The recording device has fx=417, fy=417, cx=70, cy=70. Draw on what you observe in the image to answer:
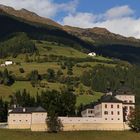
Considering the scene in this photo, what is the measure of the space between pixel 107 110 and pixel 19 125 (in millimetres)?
27977

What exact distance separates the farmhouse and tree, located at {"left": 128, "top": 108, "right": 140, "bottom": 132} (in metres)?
2.62

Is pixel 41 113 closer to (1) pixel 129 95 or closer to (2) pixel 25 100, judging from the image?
(2) pixel 25 100

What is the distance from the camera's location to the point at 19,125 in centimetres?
12412

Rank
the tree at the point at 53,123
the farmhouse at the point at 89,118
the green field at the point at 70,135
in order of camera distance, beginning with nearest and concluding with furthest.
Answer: the green field at the point at 70,135 → the tree at the point at 53,123 → the farmhouse at the point at 89,118

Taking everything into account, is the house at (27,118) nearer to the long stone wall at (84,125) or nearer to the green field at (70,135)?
the long stone wall at (84,125)

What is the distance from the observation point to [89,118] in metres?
127

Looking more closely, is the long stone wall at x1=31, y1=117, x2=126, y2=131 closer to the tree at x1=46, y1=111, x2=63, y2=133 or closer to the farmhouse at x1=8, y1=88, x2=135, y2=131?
the farmhouse at x1=8, y1=88, x2=135, y2=131

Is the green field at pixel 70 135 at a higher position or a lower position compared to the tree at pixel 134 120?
lower

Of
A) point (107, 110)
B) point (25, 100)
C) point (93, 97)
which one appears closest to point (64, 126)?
point (107, 110)

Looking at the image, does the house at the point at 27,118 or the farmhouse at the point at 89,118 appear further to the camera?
the farmhouse at the point at 89,118

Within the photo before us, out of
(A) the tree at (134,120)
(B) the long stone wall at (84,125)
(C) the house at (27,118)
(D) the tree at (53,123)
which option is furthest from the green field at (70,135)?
(C) the house at (27,118)

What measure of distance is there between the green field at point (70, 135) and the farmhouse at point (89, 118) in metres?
6.00

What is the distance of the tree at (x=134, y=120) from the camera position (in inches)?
4875

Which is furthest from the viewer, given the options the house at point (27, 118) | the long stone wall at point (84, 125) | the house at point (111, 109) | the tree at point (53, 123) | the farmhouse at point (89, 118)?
the house at point (111, 109)
